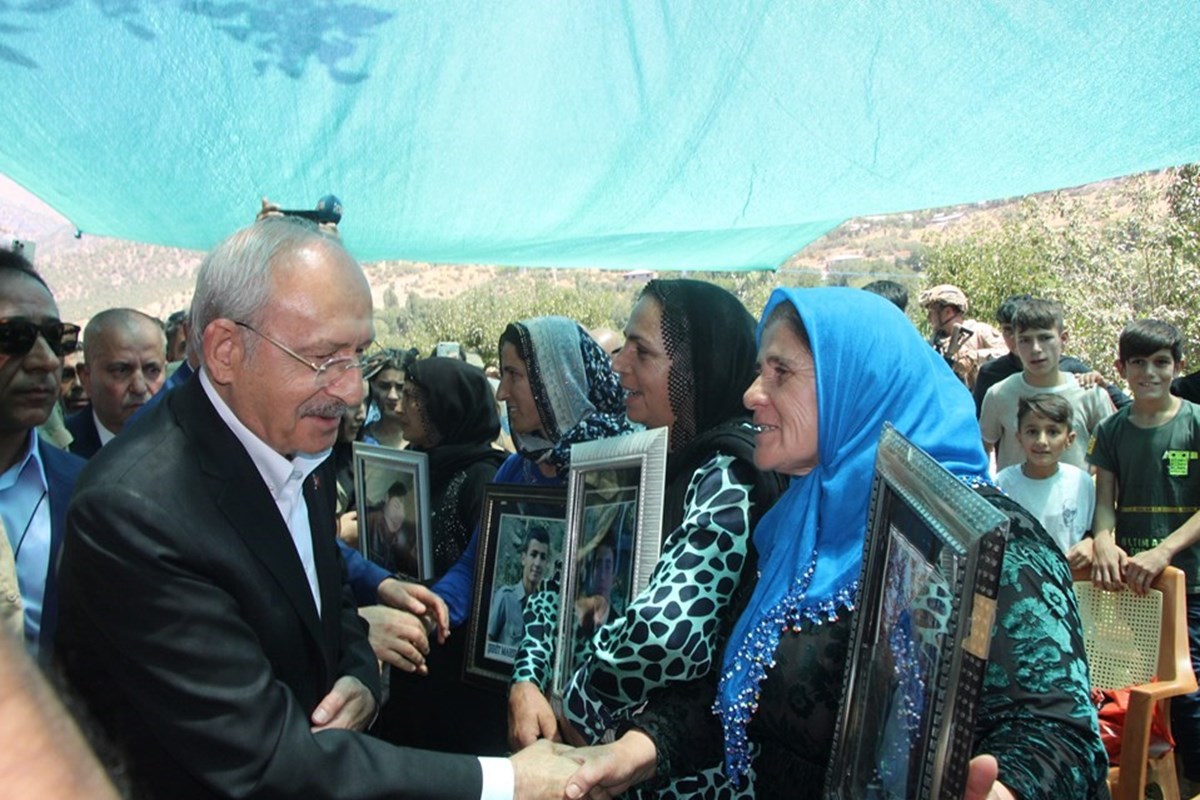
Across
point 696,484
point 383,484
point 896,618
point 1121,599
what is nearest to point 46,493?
point 383,484

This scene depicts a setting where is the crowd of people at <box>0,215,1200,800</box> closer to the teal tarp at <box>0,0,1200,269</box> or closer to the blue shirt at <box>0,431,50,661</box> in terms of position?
the blue shirt at <box>0,431,50,661</box>

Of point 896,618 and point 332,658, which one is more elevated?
point 896,618

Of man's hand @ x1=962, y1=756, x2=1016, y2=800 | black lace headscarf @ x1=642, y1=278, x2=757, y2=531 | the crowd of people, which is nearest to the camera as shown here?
man's hand @ x1=962, y1=756, x2=1016, y2=800

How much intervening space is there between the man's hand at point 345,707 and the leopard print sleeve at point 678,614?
1.62 feet

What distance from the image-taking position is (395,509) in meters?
3.82

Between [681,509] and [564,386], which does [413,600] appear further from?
[564,386]

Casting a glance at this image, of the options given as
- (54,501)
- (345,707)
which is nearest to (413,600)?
(345,707)

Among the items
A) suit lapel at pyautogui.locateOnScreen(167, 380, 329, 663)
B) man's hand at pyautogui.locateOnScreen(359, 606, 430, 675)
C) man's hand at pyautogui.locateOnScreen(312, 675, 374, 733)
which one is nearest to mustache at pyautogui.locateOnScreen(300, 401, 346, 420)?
suit lapel at pyautogui.locateOnScreen(167, 380, 329, 663)

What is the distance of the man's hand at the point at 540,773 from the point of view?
200cm

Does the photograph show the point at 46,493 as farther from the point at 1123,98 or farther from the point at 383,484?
the point at 1123,98

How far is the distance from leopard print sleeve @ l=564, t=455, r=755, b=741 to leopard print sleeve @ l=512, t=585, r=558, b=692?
1.12 feet

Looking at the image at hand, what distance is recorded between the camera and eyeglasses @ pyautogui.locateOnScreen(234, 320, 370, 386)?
194 cm

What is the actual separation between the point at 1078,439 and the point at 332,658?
16.7ft

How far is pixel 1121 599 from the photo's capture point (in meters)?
3.61
